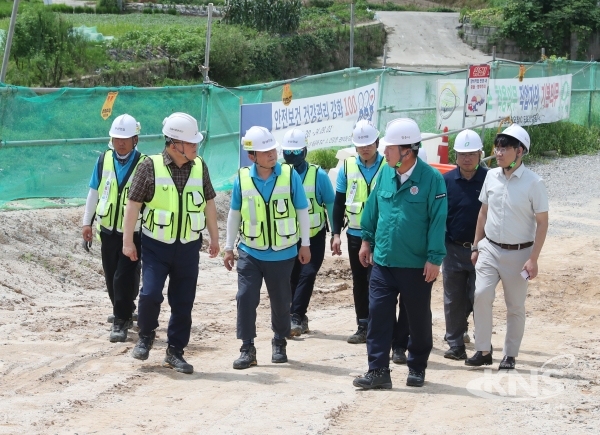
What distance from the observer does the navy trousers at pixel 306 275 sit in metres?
9.16

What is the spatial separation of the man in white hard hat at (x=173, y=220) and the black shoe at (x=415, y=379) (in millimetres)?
1667

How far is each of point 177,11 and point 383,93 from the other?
124 feet

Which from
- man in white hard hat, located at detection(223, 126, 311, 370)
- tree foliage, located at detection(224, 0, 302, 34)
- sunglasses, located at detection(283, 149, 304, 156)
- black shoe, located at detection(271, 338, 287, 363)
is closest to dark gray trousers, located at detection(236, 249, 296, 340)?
man in white hard hat, located at detection(223, 126, 311, 370)

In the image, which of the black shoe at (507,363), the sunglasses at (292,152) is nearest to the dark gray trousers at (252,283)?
the sunglasses at (292,152)

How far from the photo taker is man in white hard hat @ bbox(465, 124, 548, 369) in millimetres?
7555

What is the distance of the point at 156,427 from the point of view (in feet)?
20.2

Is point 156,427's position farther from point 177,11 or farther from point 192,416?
point 177,11

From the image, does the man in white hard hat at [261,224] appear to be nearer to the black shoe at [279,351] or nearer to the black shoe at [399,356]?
the black shoe at [279,351]

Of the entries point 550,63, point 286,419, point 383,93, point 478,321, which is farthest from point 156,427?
point 550,63

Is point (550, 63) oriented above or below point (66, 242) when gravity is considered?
above

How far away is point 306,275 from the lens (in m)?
9.19

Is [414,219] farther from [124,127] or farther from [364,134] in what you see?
[124,127]

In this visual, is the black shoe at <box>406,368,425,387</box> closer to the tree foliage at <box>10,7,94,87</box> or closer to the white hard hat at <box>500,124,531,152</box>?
the white hard hat at <box>500,124,531,152</box>

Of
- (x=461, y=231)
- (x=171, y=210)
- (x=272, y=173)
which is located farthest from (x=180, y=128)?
(x=461, y=231)
